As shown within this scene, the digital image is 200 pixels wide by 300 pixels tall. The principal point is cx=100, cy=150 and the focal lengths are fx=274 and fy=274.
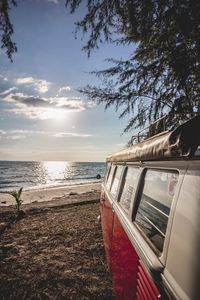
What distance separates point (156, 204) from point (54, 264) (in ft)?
13.0

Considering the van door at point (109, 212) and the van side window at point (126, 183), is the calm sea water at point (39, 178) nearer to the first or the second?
the van door at point (109, 212)

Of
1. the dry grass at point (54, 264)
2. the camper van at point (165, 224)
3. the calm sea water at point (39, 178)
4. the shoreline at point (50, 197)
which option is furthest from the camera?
the calm sea water at point (39, 178)

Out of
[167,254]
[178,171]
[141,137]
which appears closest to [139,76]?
[141,137]

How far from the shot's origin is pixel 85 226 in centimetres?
891

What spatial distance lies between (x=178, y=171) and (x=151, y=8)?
2.93 meters

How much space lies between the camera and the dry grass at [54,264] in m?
4.41

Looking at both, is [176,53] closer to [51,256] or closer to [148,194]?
[148,194]

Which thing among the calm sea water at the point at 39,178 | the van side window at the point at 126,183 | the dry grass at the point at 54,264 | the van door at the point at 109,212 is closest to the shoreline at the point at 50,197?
the dry grass at the point at 54,264

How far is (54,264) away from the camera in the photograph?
5586 mm

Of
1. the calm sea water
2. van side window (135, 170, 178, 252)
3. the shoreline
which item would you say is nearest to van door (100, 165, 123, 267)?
van side window (135, 170, 178, 252)

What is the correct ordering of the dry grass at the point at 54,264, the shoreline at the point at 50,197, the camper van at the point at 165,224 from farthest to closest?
the shoreline at the point at 50,197 < the dry grass at the point at 54,264 < the camper van at the point at 165,224

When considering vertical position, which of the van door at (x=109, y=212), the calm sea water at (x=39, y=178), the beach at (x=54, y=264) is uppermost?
the van door at (x=109, y=212)

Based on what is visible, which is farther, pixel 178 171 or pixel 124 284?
pixel 124 284

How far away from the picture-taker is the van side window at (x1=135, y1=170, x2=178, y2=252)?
2.10 meters
